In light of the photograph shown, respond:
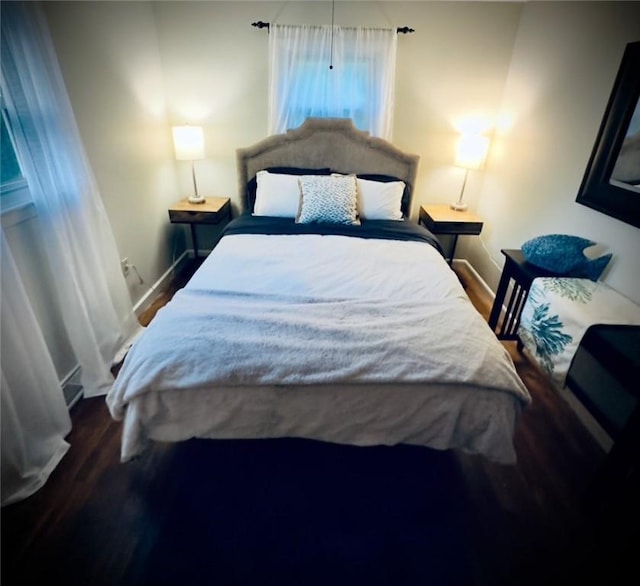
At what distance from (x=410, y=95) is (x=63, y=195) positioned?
2628 mm

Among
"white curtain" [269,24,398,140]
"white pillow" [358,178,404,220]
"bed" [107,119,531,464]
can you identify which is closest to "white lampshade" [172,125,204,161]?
"white curtain" [269,24,398,140]

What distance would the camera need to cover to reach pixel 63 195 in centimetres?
165

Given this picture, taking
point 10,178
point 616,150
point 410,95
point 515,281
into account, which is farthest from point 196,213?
point 616,150

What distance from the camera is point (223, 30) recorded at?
2.68 metres

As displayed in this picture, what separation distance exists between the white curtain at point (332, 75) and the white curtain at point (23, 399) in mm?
2252

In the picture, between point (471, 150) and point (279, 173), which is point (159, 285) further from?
point (471, 150)

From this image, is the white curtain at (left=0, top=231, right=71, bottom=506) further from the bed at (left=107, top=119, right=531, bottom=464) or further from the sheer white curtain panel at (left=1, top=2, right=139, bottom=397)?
the bed at (left=107, top=119, right=531, bottom=464)

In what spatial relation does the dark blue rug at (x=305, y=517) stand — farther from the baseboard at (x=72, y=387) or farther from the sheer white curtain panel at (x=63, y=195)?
the sheer white curtain panel at (x=63, y=195)

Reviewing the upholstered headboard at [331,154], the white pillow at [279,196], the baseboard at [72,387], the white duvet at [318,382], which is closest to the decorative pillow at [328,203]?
the white pillow at [279,196]

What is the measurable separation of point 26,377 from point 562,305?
240 cm

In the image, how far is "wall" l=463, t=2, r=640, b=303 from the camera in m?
1.84

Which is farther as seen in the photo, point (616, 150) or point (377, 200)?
point (377, 200)

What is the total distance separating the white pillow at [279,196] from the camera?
2.66 metres

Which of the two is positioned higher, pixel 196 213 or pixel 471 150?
pixel 471 150
